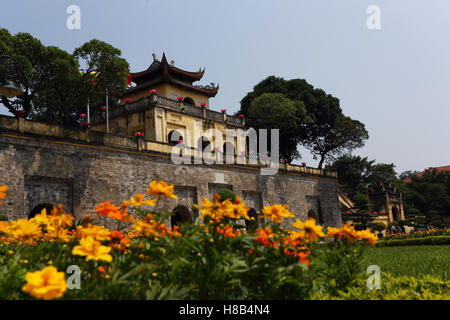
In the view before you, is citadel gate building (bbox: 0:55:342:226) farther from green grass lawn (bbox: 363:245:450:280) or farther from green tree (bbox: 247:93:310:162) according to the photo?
green grass lawn (bbox: 363:245:450:280)

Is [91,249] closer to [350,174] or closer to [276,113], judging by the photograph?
[276,113]

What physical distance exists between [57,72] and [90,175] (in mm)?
3912

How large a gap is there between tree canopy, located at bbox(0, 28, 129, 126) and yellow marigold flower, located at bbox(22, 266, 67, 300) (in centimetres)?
1265

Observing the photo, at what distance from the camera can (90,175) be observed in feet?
49.1

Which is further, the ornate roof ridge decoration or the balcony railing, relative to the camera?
the ornate roof ridge decoration

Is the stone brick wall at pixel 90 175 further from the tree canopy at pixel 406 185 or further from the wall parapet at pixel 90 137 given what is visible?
the tree canopy at pixel 406 185

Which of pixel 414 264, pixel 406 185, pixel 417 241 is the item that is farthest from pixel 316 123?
pixel 414 264

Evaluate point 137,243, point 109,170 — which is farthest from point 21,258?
point 109,170

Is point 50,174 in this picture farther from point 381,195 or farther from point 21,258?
point 381,195

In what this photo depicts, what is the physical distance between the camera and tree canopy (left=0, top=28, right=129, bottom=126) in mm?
13266

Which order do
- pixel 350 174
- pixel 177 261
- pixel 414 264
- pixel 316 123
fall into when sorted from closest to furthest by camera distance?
pixel 177 261 → pixel 414 264 → pixel 316 123 → pixel 350 174

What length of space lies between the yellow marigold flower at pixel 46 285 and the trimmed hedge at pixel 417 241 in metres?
16.2

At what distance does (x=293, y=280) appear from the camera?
8.05ft

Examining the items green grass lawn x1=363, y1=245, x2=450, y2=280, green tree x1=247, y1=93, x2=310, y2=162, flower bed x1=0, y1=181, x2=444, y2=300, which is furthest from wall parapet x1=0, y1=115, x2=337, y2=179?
flower bed x1=0, y1=181, x2=444, y2=300
